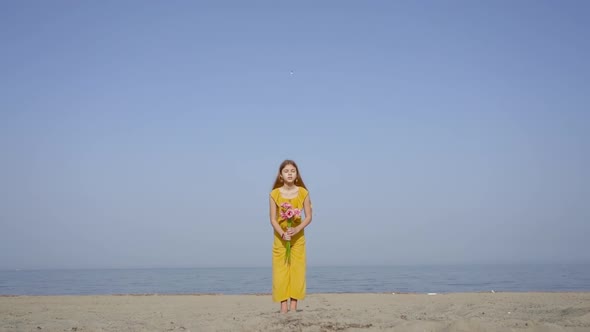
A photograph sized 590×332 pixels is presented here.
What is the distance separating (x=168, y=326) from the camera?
600 cm

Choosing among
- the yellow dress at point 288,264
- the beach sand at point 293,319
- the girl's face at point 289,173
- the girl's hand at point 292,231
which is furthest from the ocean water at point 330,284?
the girl's face at point 289,173

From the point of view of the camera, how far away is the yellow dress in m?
7.27

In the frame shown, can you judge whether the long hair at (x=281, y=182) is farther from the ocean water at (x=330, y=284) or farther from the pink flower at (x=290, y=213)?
the ocean water at (x=330, y=284)

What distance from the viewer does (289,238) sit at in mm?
7191

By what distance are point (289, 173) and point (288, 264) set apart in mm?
1336

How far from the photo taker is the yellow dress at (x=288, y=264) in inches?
286

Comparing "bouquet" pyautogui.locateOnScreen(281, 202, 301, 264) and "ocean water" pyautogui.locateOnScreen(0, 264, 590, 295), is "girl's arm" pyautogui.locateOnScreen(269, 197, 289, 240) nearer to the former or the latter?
"bouquet" pyautogui.locateOnScreen(281, 202, 301, 264)

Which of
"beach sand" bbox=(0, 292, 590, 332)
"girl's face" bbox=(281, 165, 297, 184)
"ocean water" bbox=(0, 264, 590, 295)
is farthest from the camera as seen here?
"ocean water" bbox=(0, 264, 590, 295)

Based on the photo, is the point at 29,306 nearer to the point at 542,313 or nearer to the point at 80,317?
the point at 80,317

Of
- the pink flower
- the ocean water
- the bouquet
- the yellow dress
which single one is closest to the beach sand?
the yellow dress

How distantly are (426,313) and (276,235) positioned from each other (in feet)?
7.76

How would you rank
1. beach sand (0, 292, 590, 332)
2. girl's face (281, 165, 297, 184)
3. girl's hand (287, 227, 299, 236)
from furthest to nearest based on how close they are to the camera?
1. girl's face (281, 165, 297, 184)
2. girl's hand (287, 227, 299, 236)
3. beach sand (0, 292, 590, 332)

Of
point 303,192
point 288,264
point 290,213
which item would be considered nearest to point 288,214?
point 290,213

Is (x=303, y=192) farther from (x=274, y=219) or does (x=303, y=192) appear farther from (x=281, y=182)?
(x=274, y=219)
